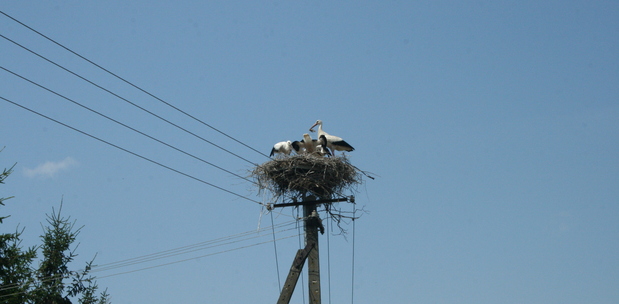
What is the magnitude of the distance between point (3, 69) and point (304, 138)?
309 inches

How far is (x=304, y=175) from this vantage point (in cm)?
1292

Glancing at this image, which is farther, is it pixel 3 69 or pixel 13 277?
pixel 13 277

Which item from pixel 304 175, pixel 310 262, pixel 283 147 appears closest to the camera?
pixel 310 262

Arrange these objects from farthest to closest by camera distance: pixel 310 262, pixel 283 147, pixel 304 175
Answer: pixel 283 147 < pixel 304 175 < pixel 310 262

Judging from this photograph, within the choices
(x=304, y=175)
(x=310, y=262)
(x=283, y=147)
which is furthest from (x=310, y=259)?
(x=283, y=147)

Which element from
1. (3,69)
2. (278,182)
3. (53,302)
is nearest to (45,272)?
(53,302)

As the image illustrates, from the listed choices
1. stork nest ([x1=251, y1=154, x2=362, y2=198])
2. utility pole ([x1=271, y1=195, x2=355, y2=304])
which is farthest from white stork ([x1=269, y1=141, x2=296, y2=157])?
utility pole ([x1=271, y1=195, x2=355, y2=304])

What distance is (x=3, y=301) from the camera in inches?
463

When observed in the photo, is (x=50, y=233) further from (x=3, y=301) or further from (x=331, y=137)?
(x=331, y=137)

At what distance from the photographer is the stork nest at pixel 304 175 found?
42.0ft

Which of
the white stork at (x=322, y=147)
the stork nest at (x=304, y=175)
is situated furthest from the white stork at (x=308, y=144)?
the stork nest at (x=304, y=175)

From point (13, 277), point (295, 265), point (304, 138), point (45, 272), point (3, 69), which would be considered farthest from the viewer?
point (304, 138)

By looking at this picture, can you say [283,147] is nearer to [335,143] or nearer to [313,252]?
[335,143]

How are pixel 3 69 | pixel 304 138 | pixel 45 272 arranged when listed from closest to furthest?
pixel 3 69
pixel 45 272
pixel 304 138
